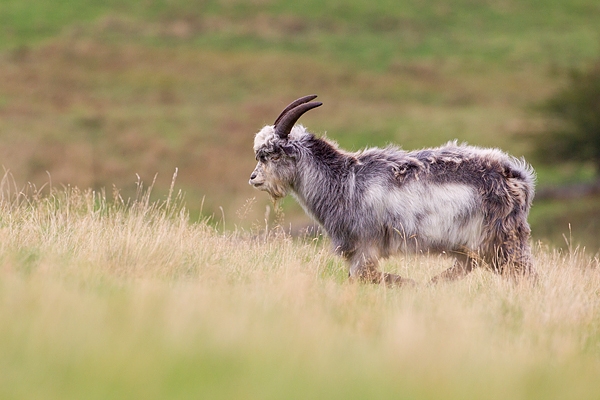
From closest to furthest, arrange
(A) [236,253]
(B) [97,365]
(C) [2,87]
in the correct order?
(B) [97,365] < (A) [236,253] < (C) [2,87]

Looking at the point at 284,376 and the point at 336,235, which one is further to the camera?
the point at 336,235

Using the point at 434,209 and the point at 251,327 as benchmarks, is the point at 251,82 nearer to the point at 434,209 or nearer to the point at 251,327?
the point at 434,209

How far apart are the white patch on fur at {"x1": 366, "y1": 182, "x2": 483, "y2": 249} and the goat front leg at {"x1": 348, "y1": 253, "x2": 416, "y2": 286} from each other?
510 mm

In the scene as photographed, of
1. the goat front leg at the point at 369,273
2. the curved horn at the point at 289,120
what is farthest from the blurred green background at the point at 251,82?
the goat front leg at the point at 369,273

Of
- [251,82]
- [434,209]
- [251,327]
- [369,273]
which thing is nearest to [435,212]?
[434,209]

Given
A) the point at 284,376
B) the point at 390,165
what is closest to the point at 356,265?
the point at 390,165

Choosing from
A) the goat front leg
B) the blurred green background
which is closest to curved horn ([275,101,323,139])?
the goat front leg

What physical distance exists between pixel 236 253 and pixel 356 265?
141 centimetres

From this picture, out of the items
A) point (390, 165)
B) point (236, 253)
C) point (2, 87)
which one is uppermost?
point (390, 165)

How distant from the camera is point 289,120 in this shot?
33.1 ft

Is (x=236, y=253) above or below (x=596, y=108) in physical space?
below

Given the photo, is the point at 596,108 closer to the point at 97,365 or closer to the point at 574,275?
the point at 574,275

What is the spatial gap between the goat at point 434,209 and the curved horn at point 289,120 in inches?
3.6

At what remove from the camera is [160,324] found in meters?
→ 5.82
